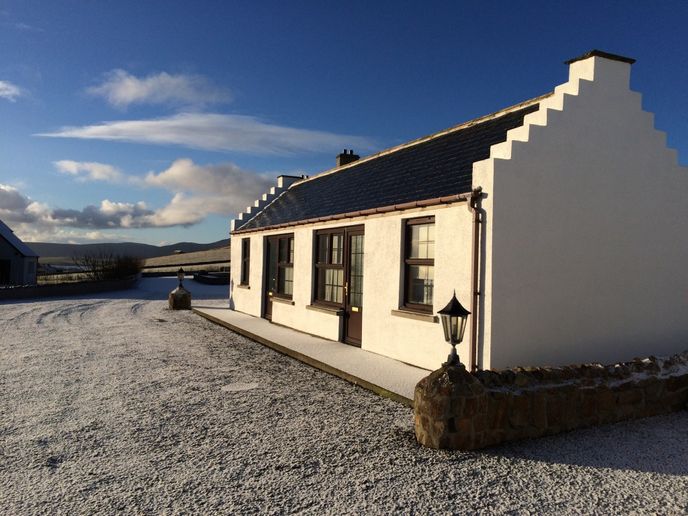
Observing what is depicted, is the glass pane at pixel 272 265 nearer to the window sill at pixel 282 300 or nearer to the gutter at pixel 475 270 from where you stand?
the window sill at pixel 282 300

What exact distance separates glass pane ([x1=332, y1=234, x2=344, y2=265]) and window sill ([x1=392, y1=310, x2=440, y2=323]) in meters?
2.53

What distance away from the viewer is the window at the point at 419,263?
8.39m

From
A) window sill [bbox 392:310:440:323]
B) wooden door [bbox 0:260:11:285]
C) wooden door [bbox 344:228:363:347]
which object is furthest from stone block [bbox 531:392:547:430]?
wooden door [bbox 0:260:11:285]

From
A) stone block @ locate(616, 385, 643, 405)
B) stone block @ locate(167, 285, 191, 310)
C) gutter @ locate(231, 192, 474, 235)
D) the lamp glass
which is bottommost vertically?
stone block @ locate(616, 385, 643, 405)

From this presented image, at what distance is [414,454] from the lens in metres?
5.05

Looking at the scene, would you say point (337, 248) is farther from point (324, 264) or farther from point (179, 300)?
point (179, 300)

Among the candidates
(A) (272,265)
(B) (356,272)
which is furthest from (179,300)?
(B) (356,272)

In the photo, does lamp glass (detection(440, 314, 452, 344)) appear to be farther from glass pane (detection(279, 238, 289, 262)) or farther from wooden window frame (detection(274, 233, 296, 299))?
glass pane (detection(279, 238, 289, 262))

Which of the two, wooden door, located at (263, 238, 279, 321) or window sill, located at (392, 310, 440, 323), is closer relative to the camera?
window sill, located at (392, 310, 440, 323)

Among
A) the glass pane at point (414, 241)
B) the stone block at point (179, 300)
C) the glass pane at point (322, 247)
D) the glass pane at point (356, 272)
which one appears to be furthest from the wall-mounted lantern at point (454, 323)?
the stone block at point (179, 300)

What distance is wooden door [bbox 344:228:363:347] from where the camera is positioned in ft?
33.8

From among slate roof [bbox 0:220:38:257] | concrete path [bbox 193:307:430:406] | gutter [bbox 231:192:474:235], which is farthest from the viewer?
slate roof [bbox 0:220:38:257]

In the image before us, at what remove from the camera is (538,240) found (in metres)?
7.34

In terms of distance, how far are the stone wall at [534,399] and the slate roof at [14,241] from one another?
34950mm
